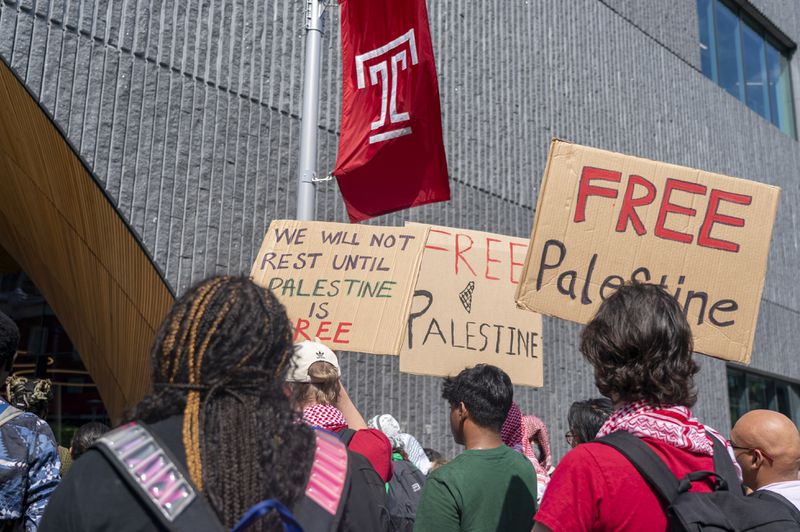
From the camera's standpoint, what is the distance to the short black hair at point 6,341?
2728 millimetres

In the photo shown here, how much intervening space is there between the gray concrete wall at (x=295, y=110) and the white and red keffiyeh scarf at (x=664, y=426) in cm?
486

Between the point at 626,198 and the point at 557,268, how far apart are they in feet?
1.66

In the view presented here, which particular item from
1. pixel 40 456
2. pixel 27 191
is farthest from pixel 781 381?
pixel 40 456

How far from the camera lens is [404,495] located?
4.13 metres

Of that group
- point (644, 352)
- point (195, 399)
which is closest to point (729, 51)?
point (644, 352)

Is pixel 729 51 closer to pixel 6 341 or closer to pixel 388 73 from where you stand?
pixel 388 73

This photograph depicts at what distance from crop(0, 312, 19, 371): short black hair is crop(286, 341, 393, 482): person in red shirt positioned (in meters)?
0.96

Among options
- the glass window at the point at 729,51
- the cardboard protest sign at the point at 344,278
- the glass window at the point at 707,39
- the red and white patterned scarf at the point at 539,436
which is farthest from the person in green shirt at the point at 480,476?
the glass window at the point at 729,51

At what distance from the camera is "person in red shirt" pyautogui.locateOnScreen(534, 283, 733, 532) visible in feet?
6.25

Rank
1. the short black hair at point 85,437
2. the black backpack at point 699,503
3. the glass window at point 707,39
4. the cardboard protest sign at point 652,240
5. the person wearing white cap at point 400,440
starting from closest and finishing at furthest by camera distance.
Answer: the black backpack at point 699,503 → the cardboard protest sign at point 652,240 → the short black hair at point 85,437 → the person wearing white cap at point 400,440 → the glass window at point 707,39

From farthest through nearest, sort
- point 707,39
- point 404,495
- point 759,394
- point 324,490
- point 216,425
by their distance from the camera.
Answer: point 707,39 < point 759,394 < point 404,495 < point 324,490 < point 216,425

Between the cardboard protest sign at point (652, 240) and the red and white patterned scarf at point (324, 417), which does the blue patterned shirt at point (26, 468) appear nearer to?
the red and white patterned scarf at point (324, 417)

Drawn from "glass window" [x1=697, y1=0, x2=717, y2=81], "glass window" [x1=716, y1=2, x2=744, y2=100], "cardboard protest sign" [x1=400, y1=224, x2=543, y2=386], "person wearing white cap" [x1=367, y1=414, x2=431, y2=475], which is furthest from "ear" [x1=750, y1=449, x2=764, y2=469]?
"glass window" [x1=716, y1=2, x2=744, y2=100]

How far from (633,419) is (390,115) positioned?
141 inches
